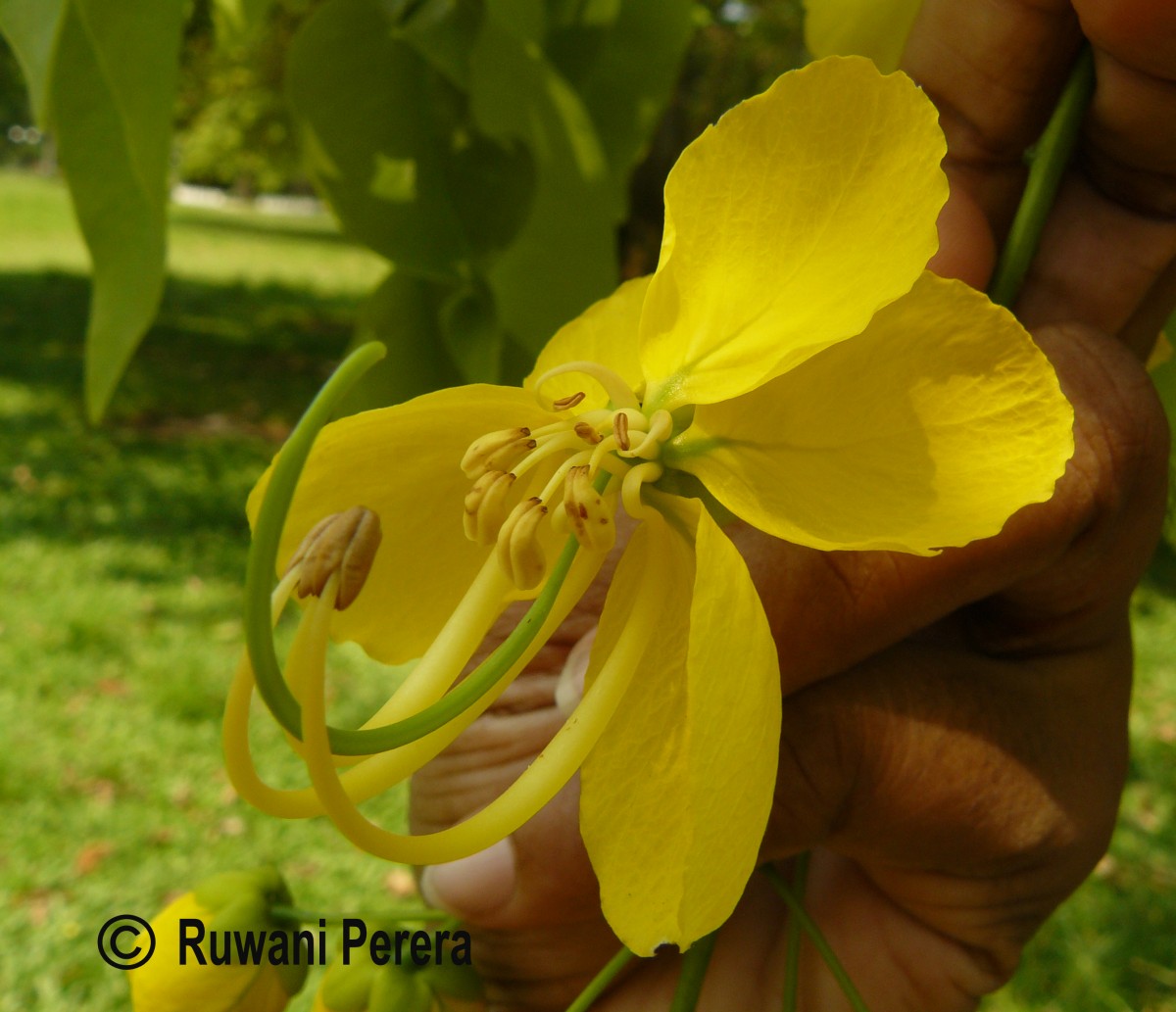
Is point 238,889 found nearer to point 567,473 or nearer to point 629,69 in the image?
point 567,473

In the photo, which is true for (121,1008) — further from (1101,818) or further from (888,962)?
(1101,818)

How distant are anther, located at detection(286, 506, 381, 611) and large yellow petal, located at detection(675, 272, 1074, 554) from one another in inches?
4.6

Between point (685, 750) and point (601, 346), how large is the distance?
0.56 feet

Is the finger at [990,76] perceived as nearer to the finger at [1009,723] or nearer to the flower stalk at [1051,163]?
the flower stalk at [1051,163]

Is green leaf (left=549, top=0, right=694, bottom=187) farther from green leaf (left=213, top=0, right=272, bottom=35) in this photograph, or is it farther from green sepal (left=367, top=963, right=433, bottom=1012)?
green sepal (left=367, top=963, right=433, bottom=1012)

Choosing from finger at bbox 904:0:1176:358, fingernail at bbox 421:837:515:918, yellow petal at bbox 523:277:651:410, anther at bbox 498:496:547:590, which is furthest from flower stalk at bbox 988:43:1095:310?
fingernail at bbox 421:837:515:918

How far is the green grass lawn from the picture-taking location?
6.37 ft

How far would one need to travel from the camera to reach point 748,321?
38 centimetres

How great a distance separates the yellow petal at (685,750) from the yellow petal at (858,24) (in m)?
0.29

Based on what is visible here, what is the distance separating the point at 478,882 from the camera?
661mm

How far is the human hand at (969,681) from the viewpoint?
1.69 feet

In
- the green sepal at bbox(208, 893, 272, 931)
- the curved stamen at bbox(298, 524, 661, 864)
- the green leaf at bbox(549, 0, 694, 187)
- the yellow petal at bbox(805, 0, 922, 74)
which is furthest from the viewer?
the green leaf at bbox(549, 0, 694, 187)

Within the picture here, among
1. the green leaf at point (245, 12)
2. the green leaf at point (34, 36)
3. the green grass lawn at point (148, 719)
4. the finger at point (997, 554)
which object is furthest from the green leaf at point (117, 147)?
the green grass lawn at point (148, 719)

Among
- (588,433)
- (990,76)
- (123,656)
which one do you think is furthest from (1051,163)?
(123,656)
